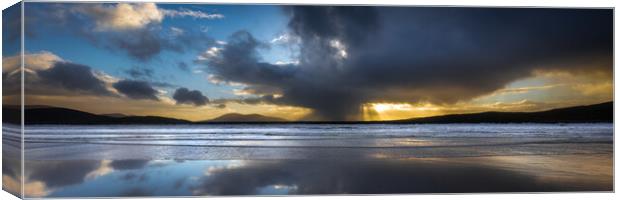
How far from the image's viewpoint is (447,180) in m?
6.20

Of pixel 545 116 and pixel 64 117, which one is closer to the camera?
pixel 64 117

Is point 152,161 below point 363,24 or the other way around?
below

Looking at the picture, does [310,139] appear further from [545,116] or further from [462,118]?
[545,116]

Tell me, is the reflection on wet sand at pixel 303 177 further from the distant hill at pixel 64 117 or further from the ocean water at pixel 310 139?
the distant hill at pixel 64 117

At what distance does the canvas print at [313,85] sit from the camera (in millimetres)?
6168

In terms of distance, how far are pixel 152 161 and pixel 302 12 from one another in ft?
7.19

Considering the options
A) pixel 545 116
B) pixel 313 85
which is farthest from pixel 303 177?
pixel 545 116

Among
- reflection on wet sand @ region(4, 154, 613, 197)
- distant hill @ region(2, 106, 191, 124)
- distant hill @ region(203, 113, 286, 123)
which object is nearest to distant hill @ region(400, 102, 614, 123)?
reflection on wet sand @ region(4, 154, 613, 197)

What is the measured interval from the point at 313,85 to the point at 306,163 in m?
0.80

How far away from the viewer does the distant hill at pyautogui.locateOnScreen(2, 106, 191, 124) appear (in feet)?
18.8

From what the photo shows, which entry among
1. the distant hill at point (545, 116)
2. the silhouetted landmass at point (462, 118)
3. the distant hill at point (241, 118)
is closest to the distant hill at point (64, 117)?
the silhouetted landmass at point (462, 118)

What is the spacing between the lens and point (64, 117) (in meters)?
6.40

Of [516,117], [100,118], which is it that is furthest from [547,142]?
[100,118]

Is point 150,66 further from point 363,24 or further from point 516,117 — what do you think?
point 516,117
